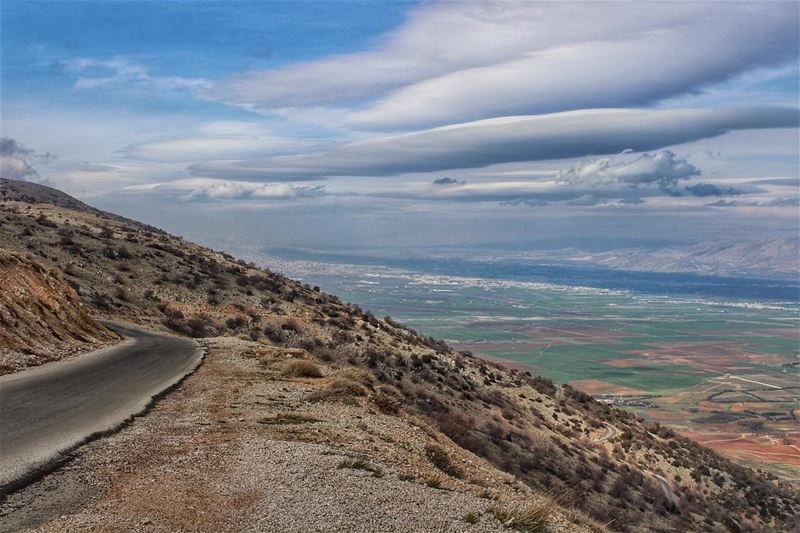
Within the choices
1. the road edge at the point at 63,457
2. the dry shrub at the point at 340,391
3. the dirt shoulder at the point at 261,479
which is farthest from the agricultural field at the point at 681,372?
the road edge at the point at 63,457

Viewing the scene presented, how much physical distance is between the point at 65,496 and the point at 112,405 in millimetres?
5881

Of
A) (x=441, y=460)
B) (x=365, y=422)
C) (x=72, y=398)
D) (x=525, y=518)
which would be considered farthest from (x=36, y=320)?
(x=525, y=518)

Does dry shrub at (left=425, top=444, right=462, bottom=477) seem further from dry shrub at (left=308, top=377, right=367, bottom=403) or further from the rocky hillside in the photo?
the rocky hillside

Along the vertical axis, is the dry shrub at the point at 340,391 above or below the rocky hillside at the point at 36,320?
below

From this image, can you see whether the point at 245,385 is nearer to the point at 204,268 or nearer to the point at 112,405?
the point at 112,405

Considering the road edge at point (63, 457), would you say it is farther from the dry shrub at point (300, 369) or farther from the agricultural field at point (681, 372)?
the agricultural field at point (681, 372)

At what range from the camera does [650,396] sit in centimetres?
11119

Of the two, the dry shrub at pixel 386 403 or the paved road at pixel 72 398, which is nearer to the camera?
the paved road at pixel 72 398

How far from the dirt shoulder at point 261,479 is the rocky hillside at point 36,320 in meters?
6.53

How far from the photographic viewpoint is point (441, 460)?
535 inches

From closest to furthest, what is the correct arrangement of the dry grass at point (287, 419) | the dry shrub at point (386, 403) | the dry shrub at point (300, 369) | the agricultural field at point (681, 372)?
the dry grass at point (287, 419), the dry shrub at point (386, 403), the dry shrub at point (300, 369), the agricultural field at point (681, 372)

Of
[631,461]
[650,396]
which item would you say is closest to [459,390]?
[631,461]

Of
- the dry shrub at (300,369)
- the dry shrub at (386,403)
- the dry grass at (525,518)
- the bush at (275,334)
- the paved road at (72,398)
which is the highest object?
the paved road at (72,398)

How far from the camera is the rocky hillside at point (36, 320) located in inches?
747
